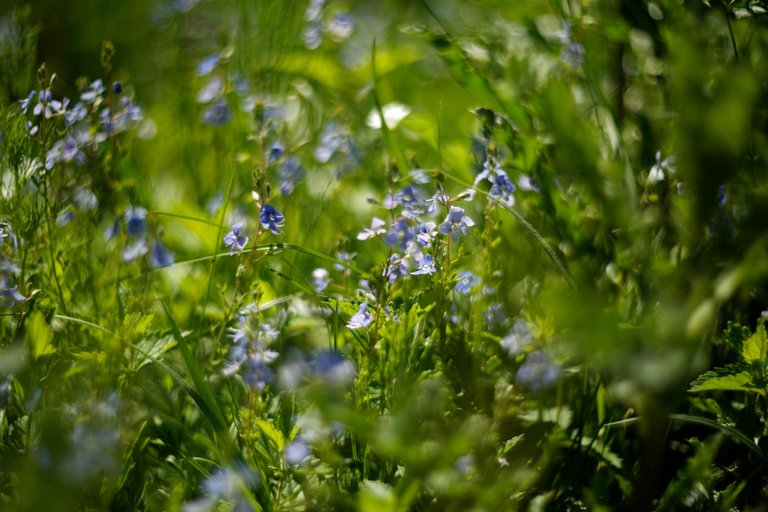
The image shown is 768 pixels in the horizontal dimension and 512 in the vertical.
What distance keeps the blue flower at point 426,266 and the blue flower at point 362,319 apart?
0.11 meters

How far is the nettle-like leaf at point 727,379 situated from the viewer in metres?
1.27

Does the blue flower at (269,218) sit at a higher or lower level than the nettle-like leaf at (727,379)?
higher

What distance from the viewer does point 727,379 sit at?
Result: 50.3 inches

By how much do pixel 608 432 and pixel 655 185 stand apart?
56cm

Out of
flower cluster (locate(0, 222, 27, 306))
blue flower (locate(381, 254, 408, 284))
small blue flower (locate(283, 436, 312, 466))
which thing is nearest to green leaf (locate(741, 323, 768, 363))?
blue flower (locate(381, 254, 408, 284))

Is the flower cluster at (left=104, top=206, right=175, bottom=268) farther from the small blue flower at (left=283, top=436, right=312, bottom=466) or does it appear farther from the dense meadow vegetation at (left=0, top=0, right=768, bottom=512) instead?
the small blue flower at (left=283, top=436, right=312, bottom=466)

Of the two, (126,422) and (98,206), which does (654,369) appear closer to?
(126,422)

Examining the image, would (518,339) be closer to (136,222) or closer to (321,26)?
(136,222)

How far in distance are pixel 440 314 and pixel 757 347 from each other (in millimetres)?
545

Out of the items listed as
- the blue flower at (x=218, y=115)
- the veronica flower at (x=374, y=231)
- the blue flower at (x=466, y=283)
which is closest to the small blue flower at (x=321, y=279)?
the veronica flower at (x=374, y=231)

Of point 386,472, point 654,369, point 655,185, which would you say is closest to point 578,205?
point 655,185

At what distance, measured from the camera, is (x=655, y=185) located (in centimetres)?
162

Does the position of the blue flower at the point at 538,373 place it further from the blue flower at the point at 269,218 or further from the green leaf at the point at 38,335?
the green leaf at the point at 38,335

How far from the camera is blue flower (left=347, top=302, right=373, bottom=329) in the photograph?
1.35 metres
